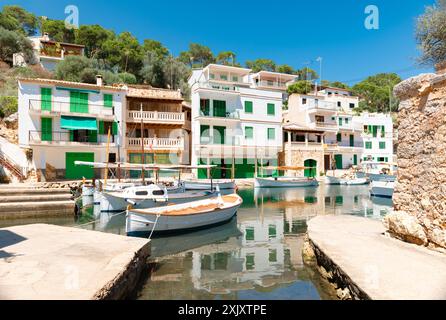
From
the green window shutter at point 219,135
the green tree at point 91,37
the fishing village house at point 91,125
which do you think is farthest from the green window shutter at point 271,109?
the green tree at point 91,37

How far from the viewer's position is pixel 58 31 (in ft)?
174

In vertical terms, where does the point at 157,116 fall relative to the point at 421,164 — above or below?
above

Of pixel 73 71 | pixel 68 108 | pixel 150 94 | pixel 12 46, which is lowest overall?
pixel 68 108

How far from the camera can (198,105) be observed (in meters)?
31.7

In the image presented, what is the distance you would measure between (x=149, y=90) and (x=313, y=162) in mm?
23728

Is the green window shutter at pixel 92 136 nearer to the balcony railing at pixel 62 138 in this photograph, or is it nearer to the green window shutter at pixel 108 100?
the balcony railing at pixel 62 138

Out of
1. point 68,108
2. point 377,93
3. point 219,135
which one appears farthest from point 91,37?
point 377,93

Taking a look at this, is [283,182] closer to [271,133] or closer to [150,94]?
[271,133]

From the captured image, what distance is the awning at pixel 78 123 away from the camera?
25.7 m

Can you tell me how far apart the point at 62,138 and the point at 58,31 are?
1531 inches

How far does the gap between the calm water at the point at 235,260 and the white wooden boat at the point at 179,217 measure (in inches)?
16.4

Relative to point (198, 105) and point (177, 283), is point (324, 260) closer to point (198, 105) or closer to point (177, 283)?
point (177, 283)

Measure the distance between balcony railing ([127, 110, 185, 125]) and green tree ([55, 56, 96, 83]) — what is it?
12.9 metres

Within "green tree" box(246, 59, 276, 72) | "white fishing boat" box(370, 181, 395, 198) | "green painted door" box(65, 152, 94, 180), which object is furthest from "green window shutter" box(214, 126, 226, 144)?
"green tree" box(246, 59, 276, 72)
